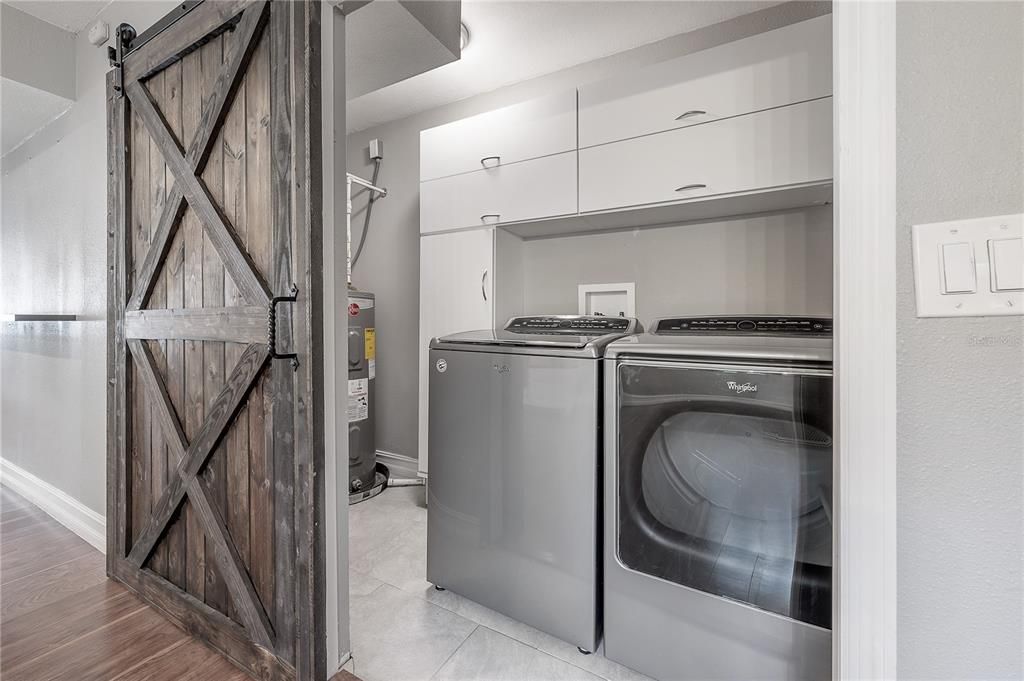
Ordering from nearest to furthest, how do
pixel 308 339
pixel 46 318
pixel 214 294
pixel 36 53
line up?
pixel 308 339 → pixel 214 294 → pixel 36 53 → pixel 46 318

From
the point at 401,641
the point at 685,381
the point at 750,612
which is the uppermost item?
the point at 685,381

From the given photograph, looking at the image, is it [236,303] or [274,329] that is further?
[236,303]

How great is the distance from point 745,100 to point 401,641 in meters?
2.42

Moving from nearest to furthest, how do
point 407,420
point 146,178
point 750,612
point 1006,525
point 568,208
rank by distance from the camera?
1. point 1006,525
2. point 750,612
3. point 146,178
4. point 568,208
5. point 407,420

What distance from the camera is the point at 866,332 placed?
26.4 inches

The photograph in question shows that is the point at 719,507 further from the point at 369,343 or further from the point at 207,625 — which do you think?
the point at 369,343

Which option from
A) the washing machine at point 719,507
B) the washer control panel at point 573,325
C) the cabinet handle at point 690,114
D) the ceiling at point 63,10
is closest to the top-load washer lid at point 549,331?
the washer control panel at point 573,325

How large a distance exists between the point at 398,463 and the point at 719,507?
2.42 m

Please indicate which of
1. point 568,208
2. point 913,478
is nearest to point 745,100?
point 568,208

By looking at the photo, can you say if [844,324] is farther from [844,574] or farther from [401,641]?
[401,641]

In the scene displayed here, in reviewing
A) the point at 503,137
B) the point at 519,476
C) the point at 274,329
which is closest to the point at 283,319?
the point at 274,329

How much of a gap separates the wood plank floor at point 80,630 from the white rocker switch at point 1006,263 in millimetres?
2029

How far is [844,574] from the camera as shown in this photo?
27.4 inches

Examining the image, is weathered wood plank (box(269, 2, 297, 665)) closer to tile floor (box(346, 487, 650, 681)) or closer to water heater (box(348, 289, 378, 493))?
tile floor (box(346, 487, 650, 681))
